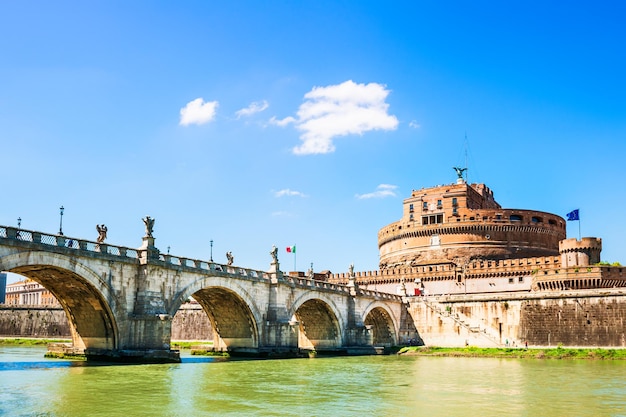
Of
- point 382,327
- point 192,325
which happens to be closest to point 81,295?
point 192,325

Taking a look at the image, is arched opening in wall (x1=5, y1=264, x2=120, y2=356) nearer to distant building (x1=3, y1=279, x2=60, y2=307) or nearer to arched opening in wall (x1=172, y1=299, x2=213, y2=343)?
arched opening in wall (x1=172, y1=299, x2=213, y2=343)

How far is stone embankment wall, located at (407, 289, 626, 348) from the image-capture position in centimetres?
5623

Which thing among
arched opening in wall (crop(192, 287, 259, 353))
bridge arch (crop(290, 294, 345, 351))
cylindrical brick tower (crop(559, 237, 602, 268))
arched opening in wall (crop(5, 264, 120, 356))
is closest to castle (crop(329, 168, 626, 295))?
A: cylindrical brick tower (crop(559, 237, 602, 268))

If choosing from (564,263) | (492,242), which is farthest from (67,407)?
(492,242)

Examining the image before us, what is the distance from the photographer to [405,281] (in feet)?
281

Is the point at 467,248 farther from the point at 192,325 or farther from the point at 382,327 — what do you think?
the point at 192,325

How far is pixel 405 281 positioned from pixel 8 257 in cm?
6123

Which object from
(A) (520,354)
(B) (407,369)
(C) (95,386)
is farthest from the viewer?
(A) (520,354)

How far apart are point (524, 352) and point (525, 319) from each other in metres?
5.54

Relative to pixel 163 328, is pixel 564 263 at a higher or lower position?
higher

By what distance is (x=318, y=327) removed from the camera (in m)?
62.0

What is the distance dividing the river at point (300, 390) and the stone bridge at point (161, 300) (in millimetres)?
2527

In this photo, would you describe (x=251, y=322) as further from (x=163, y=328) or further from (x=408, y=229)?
(x=408, y=229)

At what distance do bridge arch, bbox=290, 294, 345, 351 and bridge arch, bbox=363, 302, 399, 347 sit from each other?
8146 millimetres
